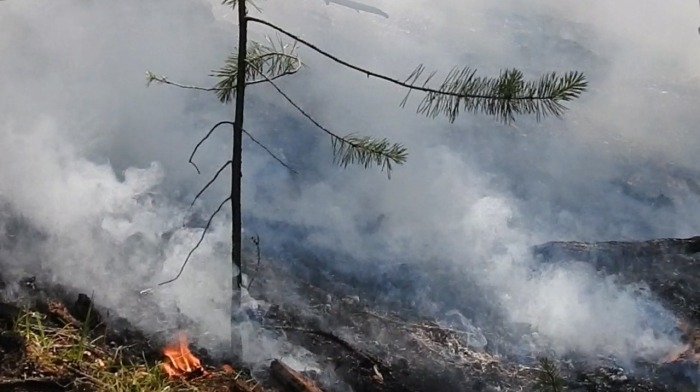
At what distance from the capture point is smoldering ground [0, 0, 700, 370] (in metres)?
3.94

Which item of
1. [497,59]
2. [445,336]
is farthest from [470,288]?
[497,59]

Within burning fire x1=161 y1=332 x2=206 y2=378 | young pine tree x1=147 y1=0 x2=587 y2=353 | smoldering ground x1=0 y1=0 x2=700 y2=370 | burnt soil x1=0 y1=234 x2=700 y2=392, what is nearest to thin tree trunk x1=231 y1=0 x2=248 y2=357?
young pine tree x1=147 y1=0 x2=587 y2=353

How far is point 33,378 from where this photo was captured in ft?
8.92

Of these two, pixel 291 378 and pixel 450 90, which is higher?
pixel 450 90

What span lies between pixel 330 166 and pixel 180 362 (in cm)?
219

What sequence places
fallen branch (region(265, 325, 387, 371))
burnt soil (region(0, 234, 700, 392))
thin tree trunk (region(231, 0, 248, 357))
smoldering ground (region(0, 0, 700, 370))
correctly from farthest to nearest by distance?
smoldering ground (region(0, 0, 700, 370)), fallen branch (region(265, 325, 387, 371)), burnt soil (region(0, 234, 700, 392)), thin tree trunk (region(231, 0, 248, 357))

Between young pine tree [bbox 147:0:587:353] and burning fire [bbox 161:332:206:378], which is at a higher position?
young pine tree [bbox 147:0:587:353]

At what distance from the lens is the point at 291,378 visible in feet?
10.3

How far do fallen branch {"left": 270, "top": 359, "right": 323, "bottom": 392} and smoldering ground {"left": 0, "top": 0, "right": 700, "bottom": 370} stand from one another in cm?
43

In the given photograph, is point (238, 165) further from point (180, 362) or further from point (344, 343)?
point (344, 343)

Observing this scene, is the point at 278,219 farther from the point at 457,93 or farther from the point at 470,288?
the point at 457,93

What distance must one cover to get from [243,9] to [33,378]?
169 centimetres

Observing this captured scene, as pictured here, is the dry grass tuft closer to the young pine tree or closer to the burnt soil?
the burnt soil

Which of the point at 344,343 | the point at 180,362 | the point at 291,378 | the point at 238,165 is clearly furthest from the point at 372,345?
the point at 238,165
